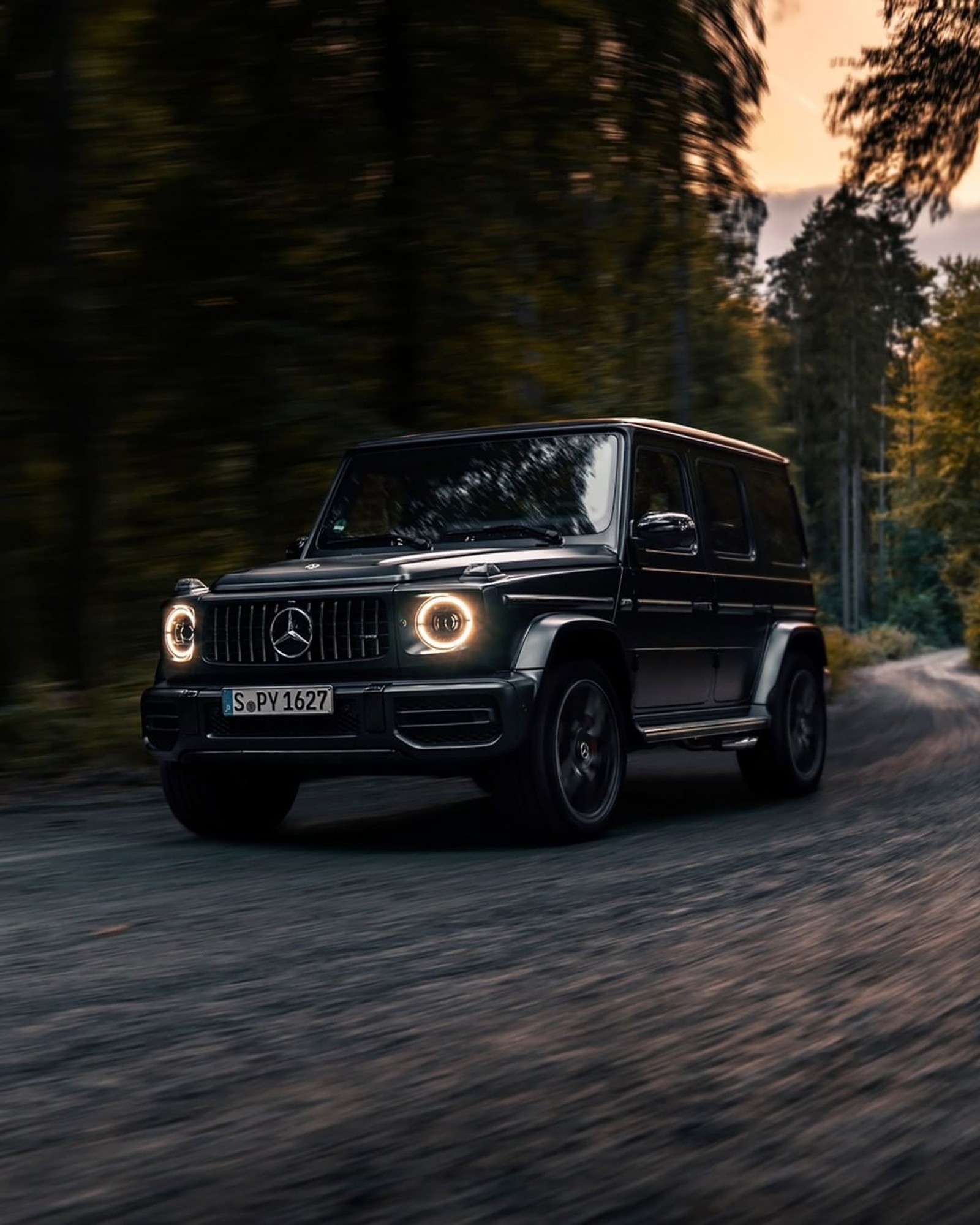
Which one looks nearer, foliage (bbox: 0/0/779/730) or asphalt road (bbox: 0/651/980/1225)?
asphalt road (bbox: 0/651/980/1225)

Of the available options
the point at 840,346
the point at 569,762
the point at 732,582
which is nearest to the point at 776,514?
the point at 732,582

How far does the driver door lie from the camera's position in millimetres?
7902

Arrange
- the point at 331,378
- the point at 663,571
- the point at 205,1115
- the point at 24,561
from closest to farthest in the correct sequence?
the point at 205,1115
the point at 663,571
the point at 24,561
the point at 331,378

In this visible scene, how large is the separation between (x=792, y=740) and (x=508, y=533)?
8.60 feet

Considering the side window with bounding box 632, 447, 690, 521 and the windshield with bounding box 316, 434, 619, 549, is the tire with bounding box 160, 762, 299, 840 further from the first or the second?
the side window with bounding box 632, 447, 690, 521

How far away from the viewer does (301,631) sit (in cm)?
699

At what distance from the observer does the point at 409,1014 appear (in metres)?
4.05

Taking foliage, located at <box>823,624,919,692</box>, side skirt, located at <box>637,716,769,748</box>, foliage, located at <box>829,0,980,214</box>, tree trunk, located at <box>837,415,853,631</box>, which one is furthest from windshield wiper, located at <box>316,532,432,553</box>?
tree trunk, located at <box>837,415,853,631</box>

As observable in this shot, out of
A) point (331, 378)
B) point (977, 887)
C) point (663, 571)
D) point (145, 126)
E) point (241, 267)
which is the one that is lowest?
point (977, 887)

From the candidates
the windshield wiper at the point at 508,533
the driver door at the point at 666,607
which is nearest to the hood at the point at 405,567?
the windshield wiper at the point at 508,533

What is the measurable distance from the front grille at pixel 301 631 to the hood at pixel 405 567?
0.10m

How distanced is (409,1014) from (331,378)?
830cm

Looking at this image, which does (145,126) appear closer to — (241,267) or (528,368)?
(241,267)

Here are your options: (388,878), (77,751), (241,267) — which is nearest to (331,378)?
(241,267)
